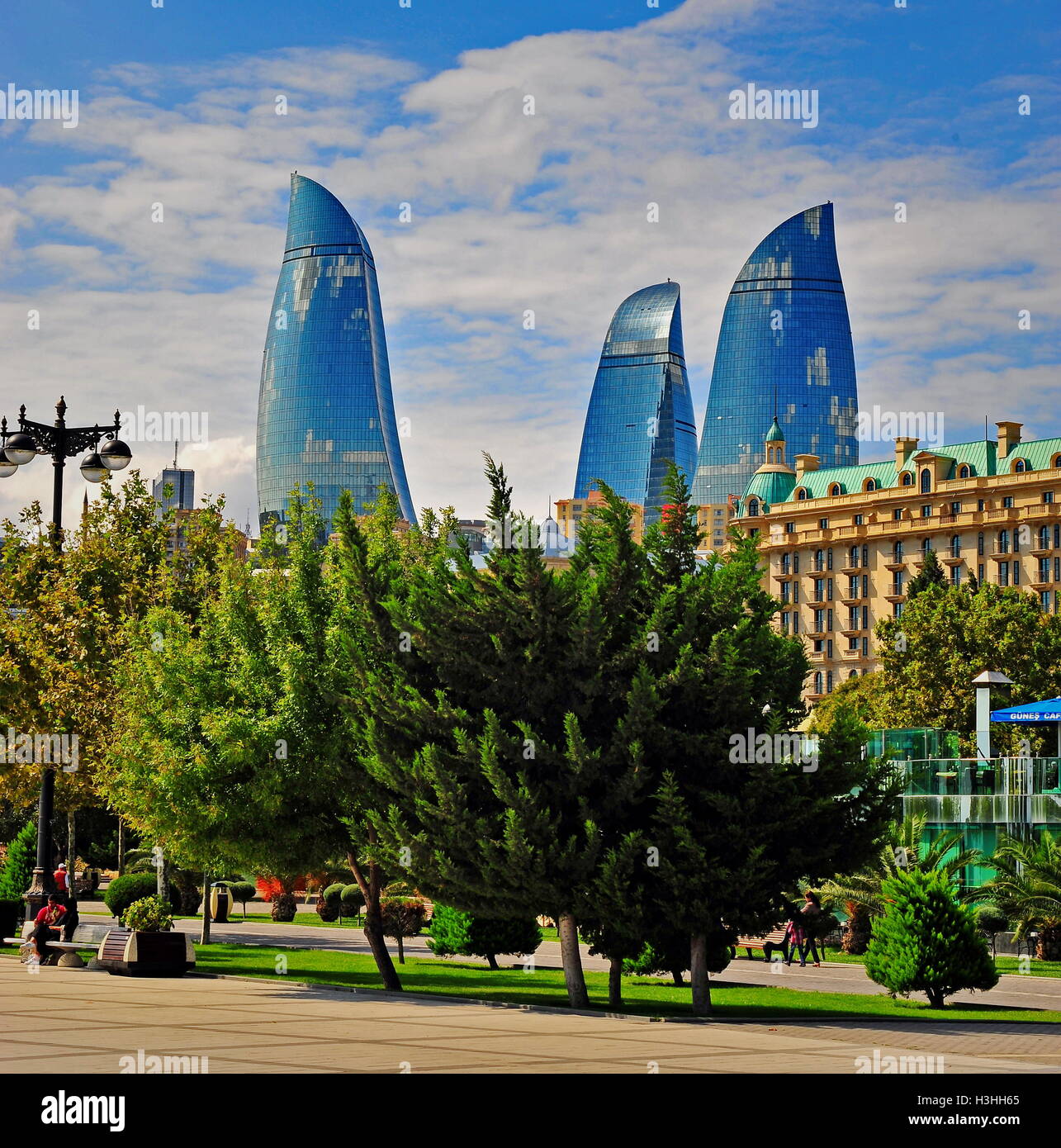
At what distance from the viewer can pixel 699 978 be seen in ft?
79.3

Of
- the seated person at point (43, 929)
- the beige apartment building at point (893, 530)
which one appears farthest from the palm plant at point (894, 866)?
the beige apartment building at point (893, 530)

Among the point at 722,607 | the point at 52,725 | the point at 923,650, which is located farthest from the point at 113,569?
the point at 923,650

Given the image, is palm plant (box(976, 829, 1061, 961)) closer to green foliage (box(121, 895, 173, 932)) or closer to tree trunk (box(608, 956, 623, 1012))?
tree trunk (box(608, 956, 623, 1012))

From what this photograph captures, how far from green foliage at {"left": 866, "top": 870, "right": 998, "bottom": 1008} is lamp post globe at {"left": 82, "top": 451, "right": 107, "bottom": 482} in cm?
1582

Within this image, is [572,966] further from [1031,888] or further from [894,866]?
[1031,888]

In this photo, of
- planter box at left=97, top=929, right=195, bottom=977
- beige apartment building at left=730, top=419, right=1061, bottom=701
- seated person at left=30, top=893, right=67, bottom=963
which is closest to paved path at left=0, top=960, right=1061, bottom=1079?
planter box at left=97, top=929, right=195, bottom=977

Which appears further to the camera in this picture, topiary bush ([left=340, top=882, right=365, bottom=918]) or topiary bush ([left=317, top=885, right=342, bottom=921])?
topiary bush ([left=340, top=882, right=365, bottom=918])

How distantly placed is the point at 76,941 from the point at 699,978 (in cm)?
1538

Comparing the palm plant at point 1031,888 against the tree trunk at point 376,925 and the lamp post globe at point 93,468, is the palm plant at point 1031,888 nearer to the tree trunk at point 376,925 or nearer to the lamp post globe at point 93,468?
the tree trunk at point 376,925

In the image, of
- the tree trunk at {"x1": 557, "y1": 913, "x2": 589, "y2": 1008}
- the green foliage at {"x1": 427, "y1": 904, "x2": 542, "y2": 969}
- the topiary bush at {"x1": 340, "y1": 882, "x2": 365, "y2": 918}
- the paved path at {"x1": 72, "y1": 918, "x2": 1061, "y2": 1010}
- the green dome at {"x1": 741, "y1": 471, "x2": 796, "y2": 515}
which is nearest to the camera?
the tree trunk at {"x1": 557, "y1": 913, "x2": 589, "y2": 1008}

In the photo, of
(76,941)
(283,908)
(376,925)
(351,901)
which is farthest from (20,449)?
(351,901)

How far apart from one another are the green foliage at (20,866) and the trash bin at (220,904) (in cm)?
947

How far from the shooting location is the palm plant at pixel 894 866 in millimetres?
32500

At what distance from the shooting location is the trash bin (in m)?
49.6
